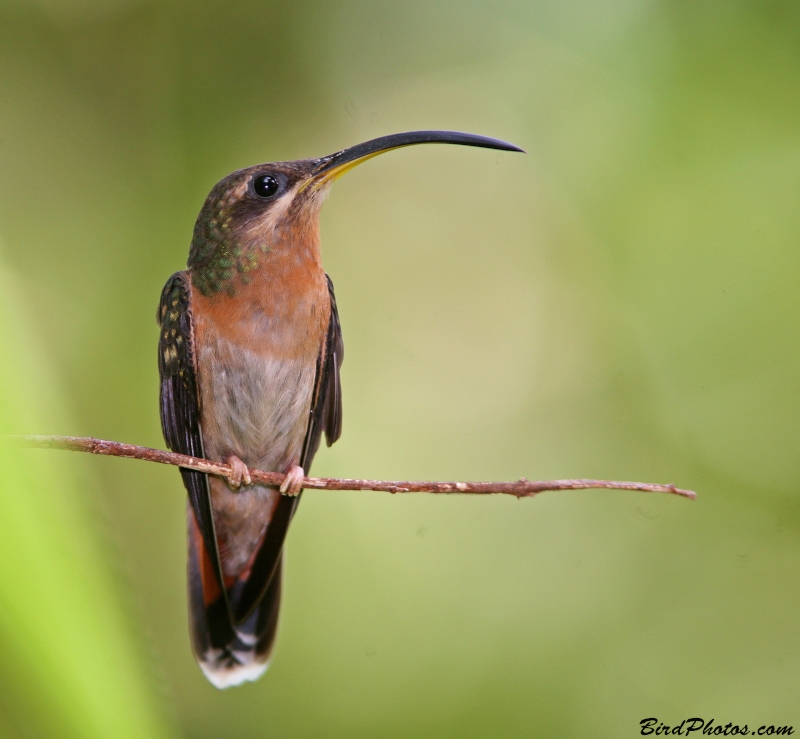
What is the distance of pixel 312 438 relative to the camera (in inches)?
83.8

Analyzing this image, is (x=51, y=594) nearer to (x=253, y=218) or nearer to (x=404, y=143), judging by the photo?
(x=404, y=143)

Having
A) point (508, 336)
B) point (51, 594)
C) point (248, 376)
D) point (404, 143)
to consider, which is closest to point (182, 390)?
point (248, 376)

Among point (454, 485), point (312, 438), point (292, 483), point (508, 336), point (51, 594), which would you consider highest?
point (508, 336)

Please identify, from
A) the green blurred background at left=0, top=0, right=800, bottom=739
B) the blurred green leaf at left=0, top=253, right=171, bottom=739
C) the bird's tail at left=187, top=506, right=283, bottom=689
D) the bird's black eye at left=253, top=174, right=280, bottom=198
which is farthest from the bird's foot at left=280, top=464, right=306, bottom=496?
the blurred green leaf at left=0, top=253, right=171, bottom=739

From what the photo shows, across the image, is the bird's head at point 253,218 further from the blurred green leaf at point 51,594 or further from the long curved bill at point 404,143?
the blurred green leaf at point 51,594

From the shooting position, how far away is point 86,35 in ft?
7.65

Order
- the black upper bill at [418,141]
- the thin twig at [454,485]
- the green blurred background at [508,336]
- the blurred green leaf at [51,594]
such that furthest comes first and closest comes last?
the green blurred background at [508,336], the black upper bill at [418,141], the thin twig at [454,485], the blurred green leaf at [51,594]

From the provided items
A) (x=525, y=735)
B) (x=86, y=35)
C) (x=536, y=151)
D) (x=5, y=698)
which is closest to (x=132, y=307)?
(x=86, y=35)

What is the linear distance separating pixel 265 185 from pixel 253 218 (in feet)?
0.30

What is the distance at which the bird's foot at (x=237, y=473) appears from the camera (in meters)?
1.88

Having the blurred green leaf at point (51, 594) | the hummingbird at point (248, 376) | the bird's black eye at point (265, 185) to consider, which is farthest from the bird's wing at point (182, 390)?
the blurred green leaf at point (51, 594)

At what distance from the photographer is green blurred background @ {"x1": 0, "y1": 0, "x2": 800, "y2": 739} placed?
7.82ft

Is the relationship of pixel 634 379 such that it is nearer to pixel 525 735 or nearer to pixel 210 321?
pixel 525 735

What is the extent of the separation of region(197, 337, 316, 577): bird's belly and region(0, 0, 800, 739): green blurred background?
0.28 m
